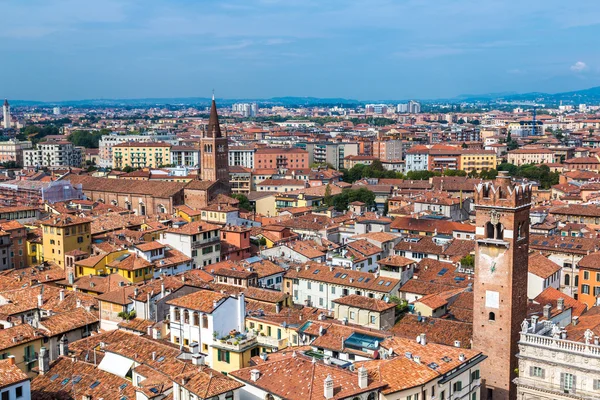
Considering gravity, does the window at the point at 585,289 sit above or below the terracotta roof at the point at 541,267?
below

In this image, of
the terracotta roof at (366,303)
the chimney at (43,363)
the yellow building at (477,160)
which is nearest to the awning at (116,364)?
the chimney at (43,363)

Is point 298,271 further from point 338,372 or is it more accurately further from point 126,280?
point 338,372

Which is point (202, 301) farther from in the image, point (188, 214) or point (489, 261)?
point (188, 214)

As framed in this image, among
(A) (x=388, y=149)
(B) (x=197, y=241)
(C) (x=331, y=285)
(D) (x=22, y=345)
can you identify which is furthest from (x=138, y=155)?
(D) (x=22, y=345)

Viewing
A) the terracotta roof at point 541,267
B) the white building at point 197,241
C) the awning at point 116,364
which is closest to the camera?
the awning at point 116,364

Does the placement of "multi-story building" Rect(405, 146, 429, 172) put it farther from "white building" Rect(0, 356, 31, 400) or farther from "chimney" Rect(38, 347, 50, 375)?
"white building" Rect(0, 356, 31, 400)

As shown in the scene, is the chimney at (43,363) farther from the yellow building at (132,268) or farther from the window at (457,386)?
the yellow building at (132,268)

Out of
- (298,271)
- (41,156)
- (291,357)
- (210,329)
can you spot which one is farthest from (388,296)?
(41,156)
